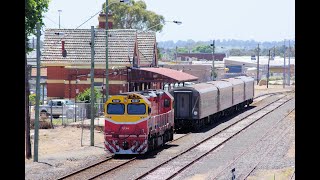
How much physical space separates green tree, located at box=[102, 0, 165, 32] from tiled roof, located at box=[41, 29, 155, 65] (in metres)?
48.4

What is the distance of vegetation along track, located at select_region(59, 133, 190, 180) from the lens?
24.8 m

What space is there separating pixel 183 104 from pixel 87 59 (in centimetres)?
2972

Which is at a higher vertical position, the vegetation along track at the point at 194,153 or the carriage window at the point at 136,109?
the carriage window at the point at 136,109

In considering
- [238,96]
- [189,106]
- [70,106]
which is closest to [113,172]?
[189,106]

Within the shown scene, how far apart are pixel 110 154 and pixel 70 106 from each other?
84.2 ft

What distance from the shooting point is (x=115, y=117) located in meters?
A: 30.3

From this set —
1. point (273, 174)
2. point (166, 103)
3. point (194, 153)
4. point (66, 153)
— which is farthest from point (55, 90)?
point (273, 174)

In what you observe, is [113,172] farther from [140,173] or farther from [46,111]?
[46,111]

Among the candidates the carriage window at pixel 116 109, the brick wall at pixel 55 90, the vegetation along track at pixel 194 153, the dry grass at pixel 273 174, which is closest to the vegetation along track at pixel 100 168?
the vegetation along track at pixel 194 153

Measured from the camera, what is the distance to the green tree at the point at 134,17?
126 metres

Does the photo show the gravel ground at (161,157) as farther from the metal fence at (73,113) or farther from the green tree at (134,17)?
the green tree at (134,17)

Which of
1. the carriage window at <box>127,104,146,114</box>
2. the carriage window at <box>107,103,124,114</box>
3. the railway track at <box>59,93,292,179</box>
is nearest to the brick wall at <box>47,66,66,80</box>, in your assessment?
the railway track at <box>59,93,292,179</box>

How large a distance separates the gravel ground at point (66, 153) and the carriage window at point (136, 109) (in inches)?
86.0

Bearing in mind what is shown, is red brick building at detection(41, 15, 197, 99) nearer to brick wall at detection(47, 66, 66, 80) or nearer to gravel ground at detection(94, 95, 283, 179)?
brick wall at detection(47, 66, 66, 80)
